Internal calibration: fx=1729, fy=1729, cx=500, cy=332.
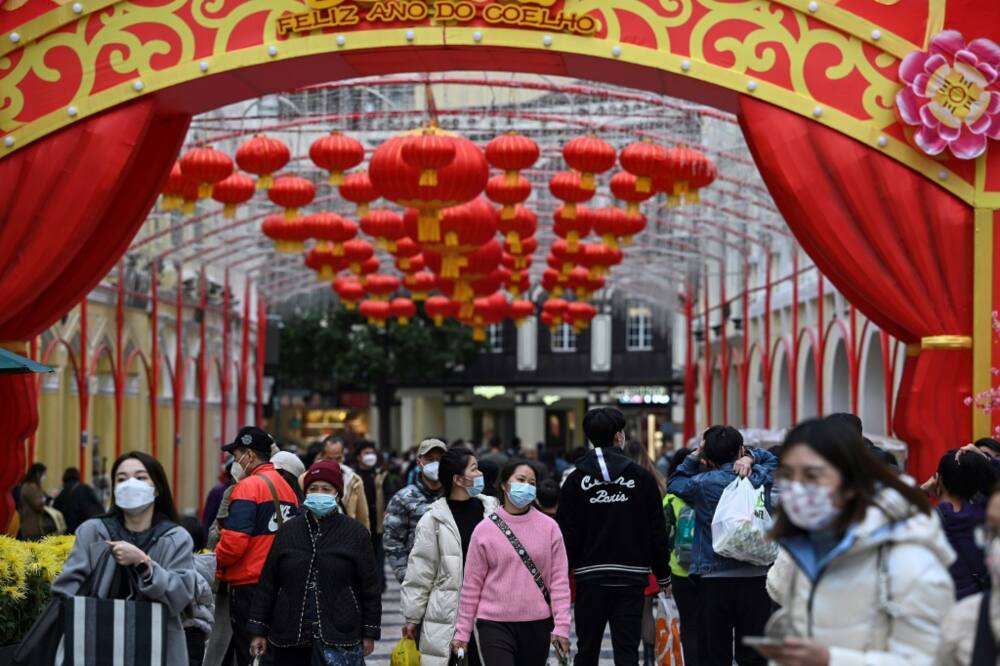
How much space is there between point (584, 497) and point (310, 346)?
48586mm

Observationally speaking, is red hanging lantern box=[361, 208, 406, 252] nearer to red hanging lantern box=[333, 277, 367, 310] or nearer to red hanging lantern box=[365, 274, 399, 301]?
red hanging lantern box=[365, 274, 399, 301]

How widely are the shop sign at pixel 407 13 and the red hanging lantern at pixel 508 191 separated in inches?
267

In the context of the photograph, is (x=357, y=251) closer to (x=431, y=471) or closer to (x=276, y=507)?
A: (x=431, y=471)

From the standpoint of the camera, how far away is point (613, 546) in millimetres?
9312

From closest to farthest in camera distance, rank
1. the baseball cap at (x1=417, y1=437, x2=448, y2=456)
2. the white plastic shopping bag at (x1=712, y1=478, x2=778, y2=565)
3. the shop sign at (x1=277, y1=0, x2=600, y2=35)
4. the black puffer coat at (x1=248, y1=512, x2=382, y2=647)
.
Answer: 1. the black puffer coat at (x1=248, y1=512, x2=382, y2=647)
2. the white plastic shopping bag at (x1=712, y1=478, x2=778, y2=565)
3. the baseball cap at (x1=417, y1=437, x2=448, y2=456)
4. the shop sign at (x1=277, y1=0, x2=600, y2=35)

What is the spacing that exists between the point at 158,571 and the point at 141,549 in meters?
0.14

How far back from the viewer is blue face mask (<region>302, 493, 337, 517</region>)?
8.42 m

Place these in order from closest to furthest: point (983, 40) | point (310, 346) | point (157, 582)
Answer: point (157, 582) < point (983, 40) < point (310, 346)

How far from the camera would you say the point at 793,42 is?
39.6 feet

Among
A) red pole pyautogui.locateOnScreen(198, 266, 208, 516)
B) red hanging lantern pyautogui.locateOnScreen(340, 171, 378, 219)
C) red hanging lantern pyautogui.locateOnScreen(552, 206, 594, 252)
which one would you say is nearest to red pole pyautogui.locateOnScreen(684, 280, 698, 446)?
red pole pyautogui.locateOnScreen(198, 266, 208, 516)

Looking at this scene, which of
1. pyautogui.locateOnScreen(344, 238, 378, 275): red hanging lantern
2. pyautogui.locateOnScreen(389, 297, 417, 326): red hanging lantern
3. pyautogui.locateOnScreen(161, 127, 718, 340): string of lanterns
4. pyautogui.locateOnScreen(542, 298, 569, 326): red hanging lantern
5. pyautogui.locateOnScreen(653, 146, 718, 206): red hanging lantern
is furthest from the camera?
pyautogui.locateOnScreen(542, 298, 569, 326): red hanging lantern

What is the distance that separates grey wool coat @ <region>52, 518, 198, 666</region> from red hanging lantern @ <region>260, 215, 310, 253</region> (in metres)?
13.6

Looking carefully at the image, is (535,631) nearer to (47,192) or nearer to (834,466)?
(834,466)

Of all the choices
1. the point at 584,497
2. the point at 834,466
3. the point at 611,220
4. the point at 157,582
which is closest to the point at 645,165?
the point at 611,220
